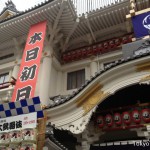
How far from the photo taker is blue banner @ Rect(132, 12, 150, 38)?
1091 centimetres

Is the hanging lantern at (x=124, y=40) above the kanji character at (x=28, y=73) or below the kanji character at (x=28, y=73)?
above

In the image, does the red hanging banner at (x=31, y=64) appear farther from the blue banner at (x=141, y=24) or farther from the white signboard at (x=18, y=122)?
the blue banner at (x=141, y=24)

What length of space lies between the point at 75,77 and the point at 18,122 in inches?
321

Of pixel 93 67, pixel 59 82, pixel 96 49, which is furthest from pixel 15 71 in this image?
pixel 96 49

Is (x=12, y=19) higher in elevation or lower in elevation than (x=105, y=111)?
higher

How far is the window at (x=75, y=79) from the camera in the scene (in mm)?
13938

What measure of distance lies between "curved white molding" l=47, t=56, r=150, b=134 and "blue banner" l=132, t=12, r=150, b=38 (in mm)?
3216

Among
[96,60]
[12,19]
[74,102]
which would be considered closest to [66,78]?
[96,60]

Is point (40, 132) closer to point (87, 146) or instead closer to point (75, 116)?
point (75, 116)

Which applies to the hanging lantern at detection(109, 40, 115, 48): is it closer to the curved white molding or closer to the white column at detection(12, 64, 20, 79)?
the curved white molding

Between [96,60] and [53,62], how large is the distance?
2589mm

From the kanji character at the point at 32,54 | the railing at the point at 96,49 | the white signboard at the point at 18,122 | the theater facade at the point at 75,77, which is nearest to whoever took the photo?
the white signboard at the point at 18,122

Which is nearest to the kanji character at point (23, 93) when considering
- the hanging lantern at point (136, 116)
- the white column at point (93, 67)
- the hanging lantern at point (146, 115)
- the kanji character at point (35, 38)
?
the kanji character at point (35, 38)

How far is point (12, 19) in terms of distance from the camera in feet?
45.5
